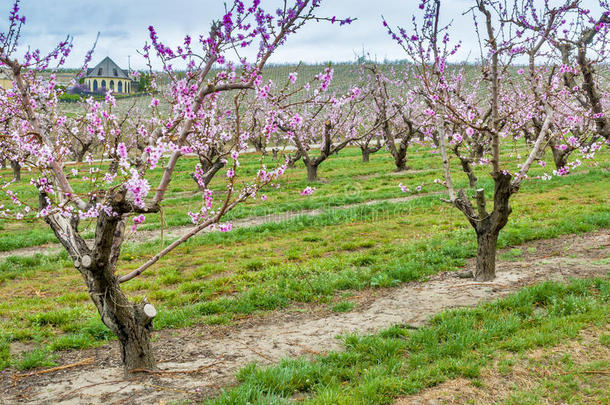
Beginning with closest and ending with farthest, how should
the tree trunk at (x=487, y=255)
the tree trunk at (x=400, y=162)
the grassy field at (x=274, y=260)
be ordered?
the grassy field at (x=274, y=260) < the tree trunk at (x=487, y=255) < the tree trunk at (x=400, y=162)

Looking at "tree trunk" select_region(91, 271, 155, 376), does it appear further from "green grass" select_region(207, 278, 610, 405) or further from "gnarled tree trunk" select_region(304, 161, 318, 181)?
"gnarled tree trunk" select_region(304, 161, 318, 181)

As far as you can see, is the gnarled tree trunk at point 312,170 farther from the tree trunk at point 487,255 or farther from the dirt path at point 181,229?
the tree trunk at point 487,255

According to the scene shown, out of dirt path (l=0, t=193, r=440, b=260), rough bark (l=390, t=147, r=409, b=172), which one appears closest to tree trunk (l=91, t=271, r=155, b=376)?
dirt path (l=0, t=193, r=440, b=260)

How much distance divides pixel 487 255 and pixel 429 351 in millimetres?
3079

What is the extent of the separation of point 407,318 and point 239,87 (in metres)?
4.20

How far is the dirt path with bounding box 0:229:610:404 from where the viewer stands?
5234 millimetres

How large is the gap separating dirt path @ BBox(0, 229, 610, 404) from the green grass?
428 millimetres

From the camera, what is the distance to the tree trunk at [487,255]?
8250 mm

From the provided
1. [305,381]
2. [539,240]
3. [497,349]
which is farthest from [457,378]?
[539,240]

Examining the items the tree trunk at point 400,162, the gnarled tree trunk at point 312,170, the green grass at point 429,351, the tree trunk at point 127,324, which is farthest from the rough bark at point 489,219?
the tree trunk at point 400,162

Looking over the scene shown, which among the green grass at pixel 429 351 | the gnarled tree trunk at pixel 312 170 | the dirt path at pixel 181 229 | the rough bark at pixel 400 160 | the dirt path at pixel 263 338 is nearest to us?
the green grass at pixel 429 351

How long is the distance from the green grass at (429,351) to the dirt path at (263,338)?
0.43 m

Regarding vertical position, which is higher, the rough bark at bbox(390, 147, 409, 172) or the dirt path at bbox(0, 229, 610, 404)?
the rough bark at bbox(390, 147, 409, 172)

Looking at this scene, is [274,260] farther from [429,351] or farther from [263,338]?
[429,351]
